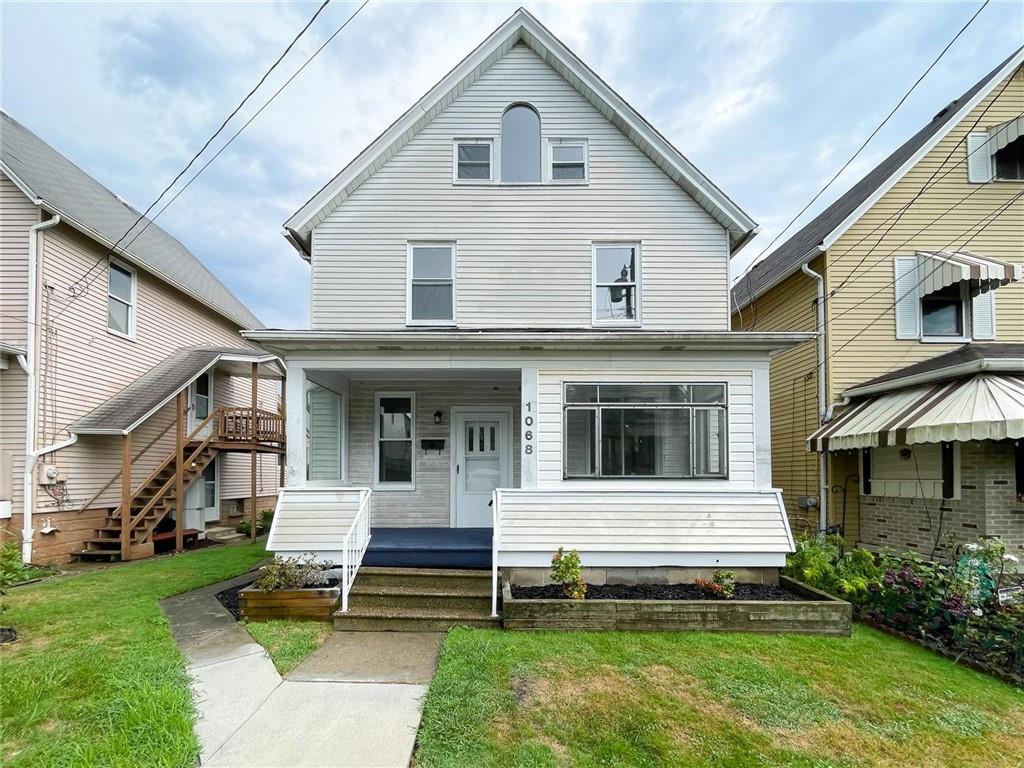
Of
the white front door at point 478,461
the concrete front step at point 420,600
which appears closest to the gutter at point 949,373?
the white front door at point 478,461

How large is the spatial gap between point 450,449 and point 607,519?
3.27 meters

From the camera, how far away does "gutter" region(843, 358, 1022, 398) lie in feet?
24.5

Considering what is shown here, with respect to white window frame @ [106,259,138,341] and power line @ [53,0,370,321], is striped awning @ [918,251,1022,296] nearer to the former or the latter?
power line @ [53,0,370,321]

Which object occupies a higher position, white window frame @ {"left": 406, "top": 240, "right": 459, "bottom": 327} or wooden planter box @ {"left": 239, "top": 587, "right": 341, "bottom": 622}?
white window frame @ {"left": 406, "top": 240, "right": 459, "bottom": 327}

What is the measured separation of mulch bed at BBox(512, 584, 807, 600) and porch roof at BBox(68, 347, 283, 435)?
871 centimetres

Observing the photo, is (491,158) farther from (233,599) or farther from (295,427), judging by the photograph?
(233,599)

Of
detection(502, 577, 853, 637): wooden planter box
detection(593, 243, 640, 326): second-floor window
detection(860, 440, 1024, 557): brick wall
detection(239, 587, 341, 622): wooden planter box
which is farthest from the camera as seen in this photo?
detection(593, 243, 640, 326): second-floor window

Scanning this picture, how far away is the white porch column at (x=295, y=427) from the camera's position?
7020 mm

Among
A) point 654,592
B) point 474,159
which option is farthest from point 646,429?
point 474,159

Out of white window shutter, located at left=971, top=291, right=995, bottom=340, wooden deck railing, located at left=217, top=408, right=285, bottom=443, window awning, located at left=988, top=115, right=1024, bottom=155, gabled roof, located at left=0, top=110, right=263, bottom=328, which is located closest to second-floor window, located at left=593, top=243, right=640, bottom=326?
white window shutter, located at left=971, top=291, right=995, bottom=340

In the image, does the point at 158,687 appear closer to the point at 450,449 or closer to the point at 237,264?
the point at 450,449

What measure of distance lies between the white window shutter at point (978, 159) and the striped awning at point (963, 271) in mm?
1528

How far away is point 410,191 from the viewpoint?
902cm

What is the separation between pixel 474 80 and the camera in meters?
9.09
